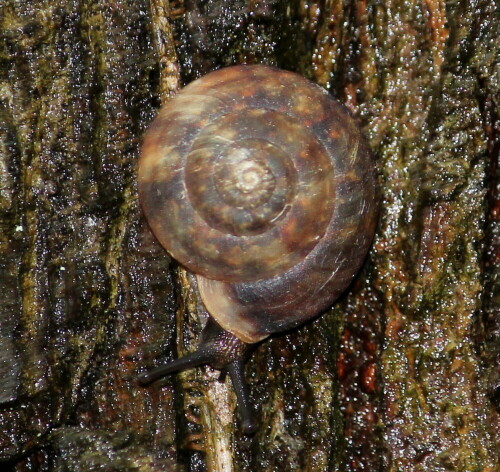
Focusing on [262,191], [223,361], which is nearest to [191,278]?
[223,361]

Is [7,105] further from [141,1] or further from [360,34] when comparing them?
[360,34]

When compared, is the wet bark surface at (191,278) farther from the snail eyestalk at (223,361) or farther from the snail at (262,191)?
the snail at (262,191)

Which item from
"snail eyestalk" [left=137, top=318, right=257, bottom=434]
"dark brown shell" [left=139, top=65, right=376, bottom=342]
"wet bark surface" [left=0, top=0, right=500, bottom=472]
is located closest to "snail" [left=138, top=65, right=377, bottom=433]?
"dark brown shell" [left=139, top=65, right=376, bottom=342]

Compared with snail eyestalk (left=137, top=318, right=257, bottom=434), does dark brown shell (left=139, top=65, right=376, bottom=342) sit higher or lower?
higher

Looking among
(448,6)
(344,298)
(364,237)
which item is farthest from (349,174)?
(448,6)

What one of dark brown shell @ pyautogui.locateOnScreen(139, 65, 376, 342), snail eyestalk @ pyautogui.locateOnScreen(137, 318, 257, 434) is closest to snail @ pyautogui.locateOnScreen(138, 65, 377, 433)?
dark brown shell @ pyautogui.locateOnScreen(139, 65, 376, 342)

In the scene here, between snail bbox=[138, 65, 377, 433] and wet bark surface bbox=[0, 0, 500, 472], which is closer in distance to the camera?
snail bbox=[138, 65, 377, 433]

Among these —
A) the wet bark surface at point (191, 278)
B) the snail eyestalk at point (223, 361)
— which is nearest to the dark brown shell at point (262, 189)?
the snail eyestalk at point (223, 361)

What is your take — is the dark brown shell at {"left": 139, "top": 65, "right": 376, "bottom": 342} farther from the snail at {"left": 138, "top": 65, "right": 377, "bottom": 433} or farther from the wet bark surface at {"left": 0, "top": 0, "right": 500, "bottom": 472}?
the wet bark surface at {"left": 0, "top": 0, "right": 500, "bottom": 472}
